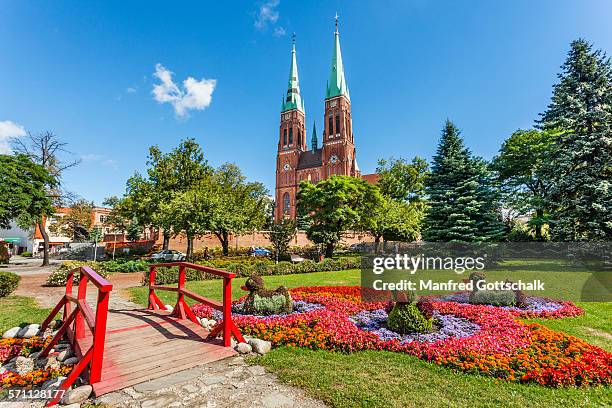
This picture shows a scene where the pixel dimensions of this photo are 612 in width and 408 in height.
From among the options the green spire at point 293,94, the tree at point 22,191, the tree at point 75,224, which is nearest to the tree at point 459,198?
the tree at point 22,191

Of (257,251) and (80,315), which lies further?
(257,251)

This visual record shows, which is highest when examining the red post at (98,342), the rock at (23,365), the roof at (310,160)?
the roof at (310,160)

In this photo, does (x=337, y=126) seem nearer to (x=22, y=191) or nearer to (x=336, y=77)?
(x=336, y=77)

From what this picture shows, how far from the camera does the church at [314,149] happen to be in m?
69.8

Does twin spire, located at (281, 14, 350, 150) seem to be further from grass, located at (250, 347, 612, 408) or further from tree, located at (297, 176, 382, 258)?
grass, located at (250, 347, 612, 408)

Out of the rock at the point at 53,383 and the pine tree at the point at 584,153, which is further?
the pine tree at the point at 584,153

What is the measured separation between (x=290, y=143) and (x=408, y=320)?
74.3 metres

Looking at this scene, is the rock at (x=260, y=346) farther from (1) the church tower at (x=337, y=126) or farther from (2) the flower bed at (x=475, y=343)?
(1) the church tower at (x=337, y=126)

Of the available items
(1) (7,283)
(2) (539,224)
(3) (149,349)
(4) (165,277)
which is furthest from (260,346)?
(2) (539,224)

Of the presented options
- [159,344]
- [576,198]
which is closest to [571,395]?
[159,344]

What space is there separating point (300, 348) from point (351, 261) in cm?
1819

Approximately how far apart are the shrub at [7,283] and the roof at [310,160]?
63749 mm

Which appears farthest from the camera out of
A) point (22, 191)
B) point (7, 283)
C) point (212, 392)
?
point (22, 191)

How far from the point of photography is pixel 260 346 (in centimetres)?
540
